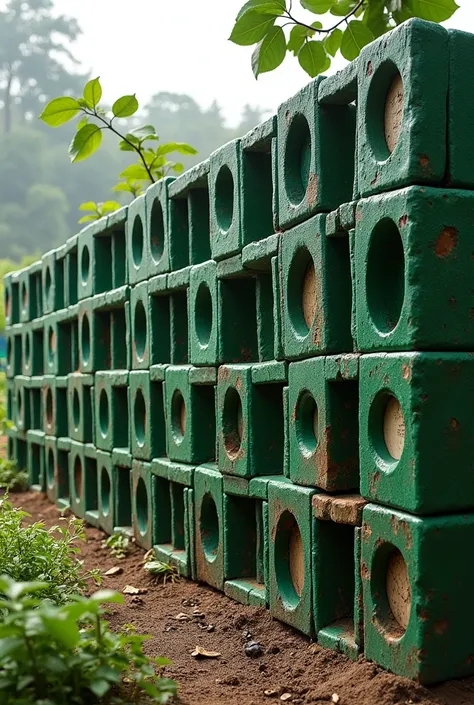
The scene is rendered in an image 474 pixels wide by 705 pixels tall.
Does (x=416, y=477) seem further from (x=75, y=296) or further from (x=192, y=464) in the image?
(x=75, y=296)

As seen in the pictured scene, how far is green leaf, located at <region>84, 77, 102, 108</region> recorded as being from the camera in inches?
170

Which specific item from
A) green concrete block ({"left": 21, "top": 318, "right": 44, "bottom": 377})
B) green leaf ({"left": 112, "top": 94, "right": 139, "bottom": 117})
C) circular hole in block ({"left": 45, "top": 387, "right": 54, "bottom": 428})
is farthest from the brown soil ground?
green concrete block ({"left": 21, "top": 318, "right": 44, "bottom": 377})

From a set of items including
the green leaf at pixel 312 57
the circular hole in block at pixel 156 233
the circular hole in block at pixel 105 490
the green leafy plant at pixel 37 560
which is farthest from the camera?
the circular hole in block at pixel 105 490

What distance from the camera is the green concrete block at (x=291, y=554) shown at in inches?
115

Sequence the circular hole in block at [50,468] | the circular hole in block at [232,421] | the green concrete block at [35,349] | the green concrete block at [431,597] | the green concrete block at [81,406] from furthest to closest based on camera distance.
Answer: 1. the green concrete block at [35,349]
2. the circular hole in block at [50,468]
3. the green concrete block at [81,406]
4. the circular hole in block at [232,421]
5. the green concrete block at [431,597]

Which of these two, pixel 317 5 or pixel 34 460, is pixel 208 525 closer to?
pixel 317 5

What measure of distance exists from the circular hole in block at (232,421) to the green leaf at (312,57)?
122 cm

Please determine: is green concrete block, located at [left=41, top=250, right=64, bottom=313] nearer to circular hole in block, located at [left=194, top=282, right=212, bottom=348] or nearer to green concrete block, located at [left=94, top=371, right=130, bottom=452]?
A: green concrete block, located at [left=94, top=371, right=130, bottom=452]

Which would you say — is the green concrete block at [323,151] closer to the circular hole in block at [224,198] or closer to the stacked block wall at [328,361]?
the stacked block wall at [328,361]

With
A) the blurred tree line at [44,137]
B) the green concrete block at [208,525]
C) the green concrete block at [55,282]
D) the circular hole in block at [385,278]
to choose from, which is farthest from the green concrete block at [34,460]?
the blurred tree line at [44,137]

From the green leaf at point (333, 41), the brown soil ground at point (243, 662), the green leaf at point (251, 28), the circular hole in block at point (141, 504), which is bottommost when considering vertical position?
the brown soil ground at point (243, 662)

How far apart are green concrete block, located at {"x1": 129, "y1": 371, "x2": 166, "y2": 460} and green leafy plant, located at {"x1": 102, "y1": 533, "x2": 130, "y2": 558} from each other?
454 mm

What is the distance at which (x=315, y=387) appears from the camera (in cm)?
290

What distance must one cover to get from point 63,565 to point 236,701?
1.00m
